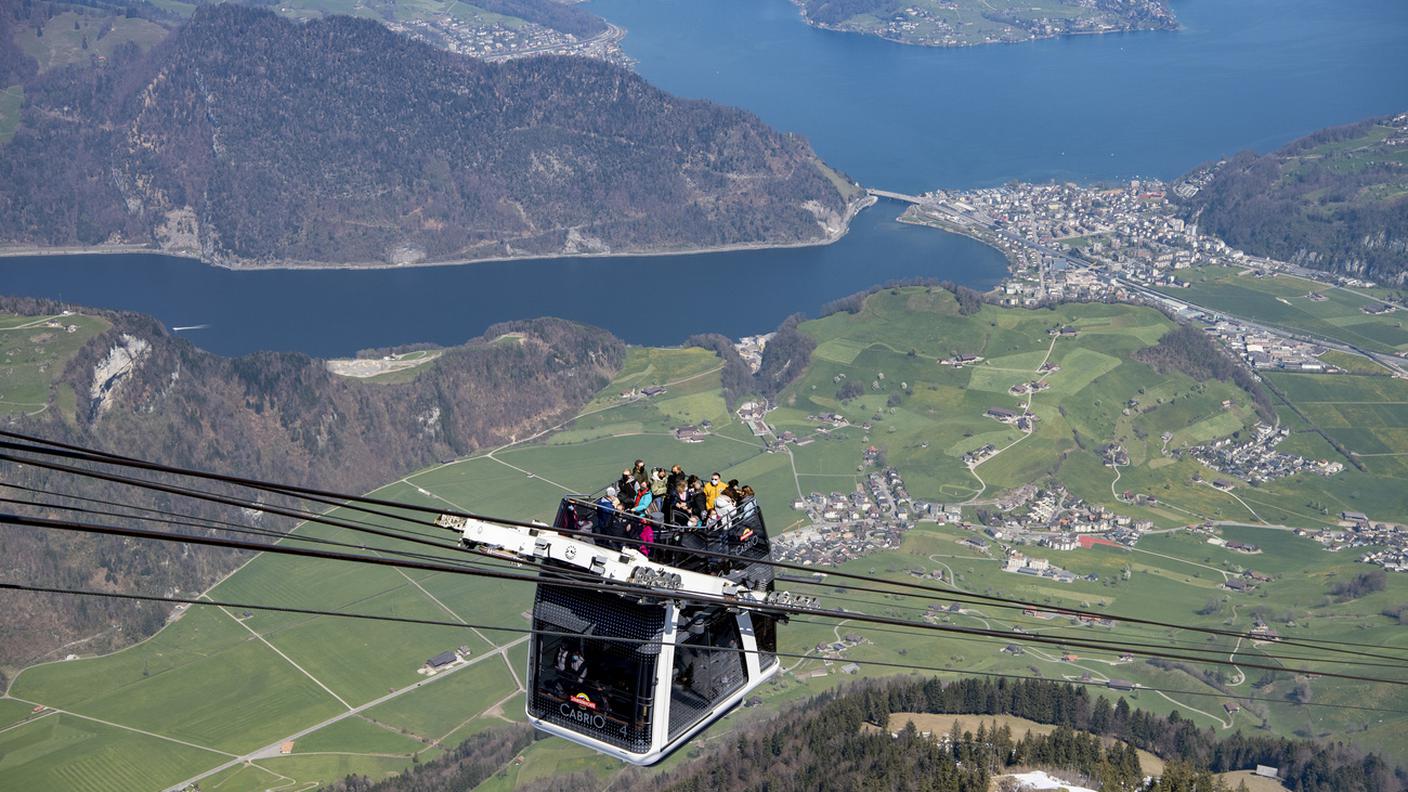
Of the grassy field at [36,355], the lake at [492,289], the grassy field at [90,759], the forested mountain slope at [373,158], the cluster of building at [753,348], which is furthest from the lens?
the forested mountain slope at [373,158]

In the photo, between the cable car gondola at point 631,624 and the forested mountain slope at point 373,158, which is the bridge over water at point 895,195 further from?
the cable car gondola at point 631,624

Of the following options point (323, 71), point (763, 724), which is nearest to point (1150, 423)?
point (763, 724)

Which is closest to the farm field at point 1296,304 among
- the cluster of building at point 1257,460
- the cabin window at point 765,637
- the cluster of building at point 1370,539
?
the cluster of building at point 1257,460

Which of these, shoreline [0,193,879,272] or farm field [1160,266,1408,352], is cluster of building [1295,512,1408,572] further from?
shoreline [0,193,879,272]

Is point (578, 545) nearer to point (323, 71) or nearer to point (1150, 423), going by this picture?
point (1150, 423)

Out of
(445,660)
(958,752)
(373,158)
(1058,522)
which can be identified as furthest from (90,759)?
(373,158)
